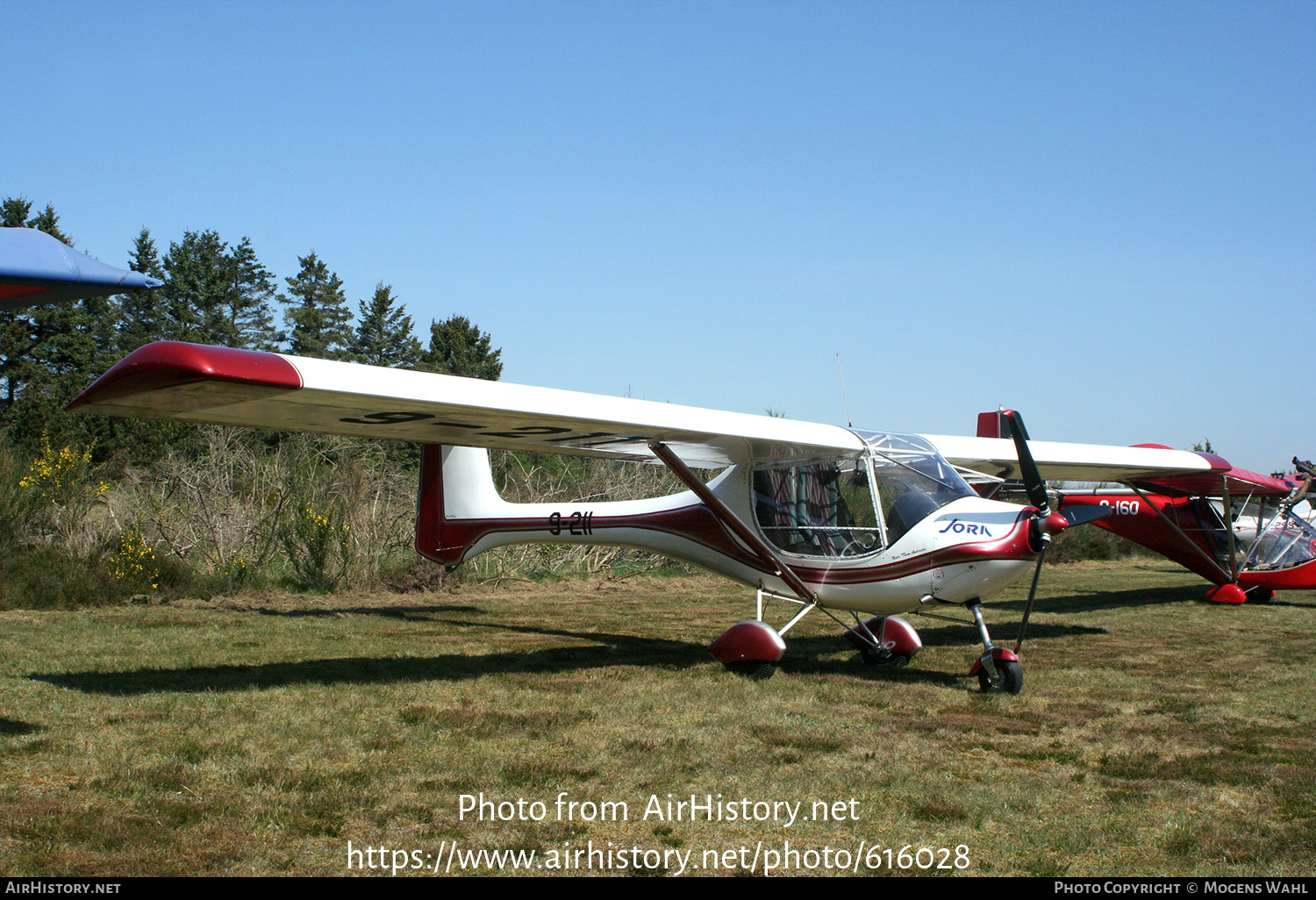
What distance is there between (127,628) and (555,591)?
684 centimetres

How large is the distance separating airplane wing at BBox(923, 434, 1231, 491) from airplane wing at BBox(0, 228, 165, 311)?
8838mm

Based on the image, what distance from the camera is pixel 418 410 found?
20.1ft

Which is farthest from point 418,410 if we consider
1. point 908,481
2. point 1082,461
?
point 1082,461

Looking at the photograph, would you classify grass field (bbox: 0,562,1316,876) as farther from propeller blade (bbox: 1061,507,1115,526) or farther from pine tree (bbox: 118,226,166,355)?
pine tree (bbox: 118,226,166,355)

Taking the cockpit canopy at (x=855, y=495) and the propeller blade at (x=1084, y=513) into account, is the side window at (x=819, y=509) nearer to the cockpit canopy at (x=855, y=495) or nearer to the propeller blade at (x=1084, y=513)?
the cockpit canopy at (x=855, y=495)

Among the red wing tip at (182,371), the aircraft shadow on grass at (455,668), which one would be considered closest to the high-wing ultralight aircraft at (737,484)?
the red wing tip at (182,371)

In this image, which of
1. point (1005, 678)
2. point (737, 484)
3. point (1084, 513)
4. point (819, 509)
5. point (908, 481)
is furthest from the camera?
point (737, 484)

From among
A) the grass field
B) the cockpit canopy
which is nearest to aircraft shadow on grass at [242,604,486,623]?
the grass field

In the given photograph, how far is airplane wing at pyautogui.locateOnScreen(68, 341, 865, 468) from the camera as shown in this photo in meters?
4.97

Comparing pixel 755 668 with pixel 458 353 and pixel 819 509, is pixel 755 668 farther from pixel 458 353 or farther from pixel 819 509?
pixel 458 353

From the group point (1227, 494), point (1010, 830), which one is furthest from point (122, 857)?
point (1227, 494)

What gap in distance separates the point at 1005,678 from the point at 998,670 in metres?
0.08

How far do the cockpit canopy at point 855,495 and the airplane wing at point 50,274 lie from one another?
19.4 ft
